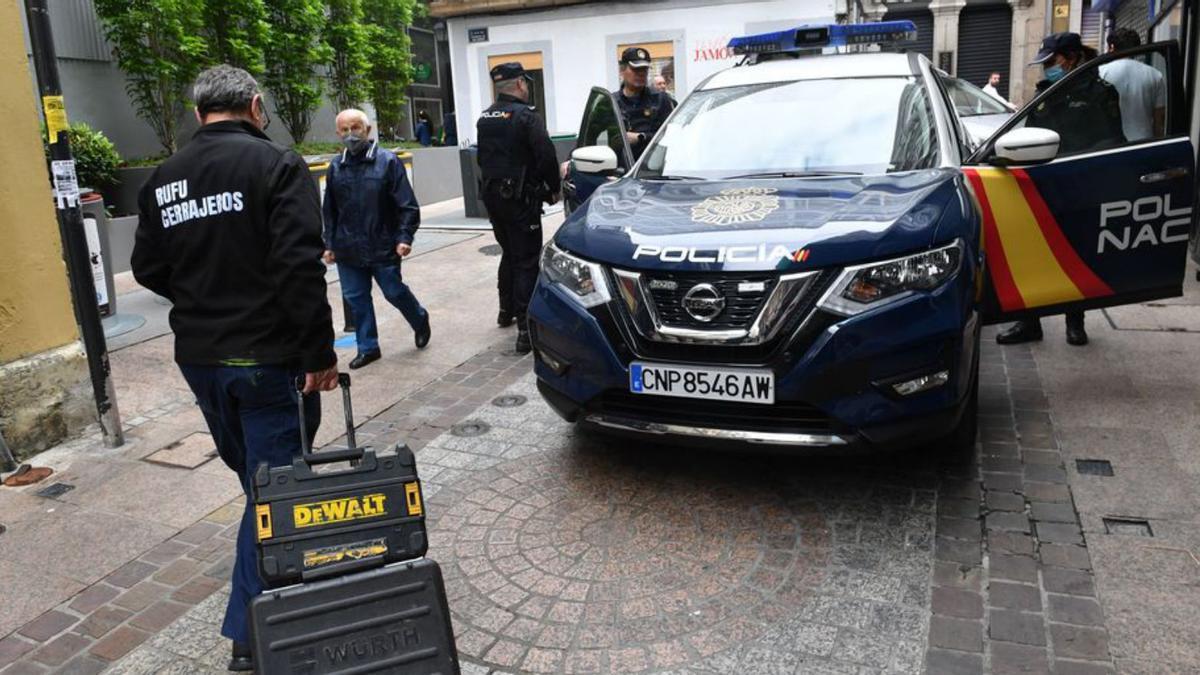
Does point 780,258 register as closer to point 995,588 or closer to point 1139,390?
point 995,588

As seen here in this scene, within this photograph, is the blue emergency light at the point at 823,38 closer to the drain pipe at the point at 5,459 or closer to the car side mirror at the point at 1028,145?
the car side mirror at the point at 1028,145

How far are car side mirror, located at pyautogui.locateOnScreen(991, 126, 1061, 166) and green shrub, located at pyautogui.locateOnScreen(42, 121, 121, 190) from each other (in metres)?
9.95

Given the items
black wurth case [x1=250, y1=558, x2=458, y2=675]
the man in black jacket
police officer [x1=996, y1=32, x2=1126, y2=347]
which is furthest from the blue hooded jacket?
black wurth case [x1=250, y1=558, x2=458, y2=675]

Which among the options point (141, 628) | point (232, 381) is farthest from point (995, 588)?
point (141, 628)

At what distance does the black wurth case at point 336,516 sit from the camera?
7.82 ft

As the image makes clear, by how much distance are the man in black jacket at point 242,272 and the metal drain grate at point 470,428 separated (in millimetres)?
2017

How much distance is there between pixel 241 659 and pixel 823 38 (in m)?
8.01

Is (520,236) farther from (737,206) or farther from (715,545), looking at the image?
(715,545)

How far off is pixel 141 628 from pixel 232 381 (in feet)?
3.64

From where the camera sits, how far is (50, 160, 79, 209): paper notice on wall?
4.72m

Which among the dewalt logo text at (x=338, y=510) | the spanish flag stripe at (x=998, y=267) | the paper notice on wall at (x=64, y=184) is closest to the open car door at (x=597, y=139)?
the spanish flag stripe at (x=998, y=267)

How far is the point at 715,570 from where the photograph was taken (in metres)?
3.44

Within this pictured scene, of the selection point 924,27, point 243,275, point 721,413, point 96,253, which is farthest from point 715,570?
point 924,27

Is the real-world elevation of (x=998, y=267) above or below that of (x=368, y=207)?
below
